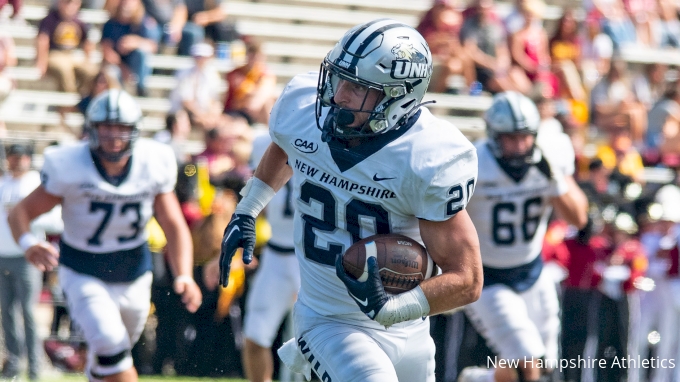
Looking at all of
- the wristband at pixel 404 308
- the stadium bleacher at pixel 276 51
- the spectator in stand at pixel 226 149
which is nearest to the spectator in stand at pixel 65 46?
the stadium bleacher at pixel 276 51

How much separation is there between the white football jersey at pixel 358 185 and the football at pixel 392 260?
0.12m

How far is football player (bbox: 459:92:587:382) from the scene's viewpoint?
6.36m

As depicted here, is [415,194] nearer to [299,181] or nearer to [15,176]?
[299,181]

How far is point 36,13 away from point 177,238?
562 centimetres

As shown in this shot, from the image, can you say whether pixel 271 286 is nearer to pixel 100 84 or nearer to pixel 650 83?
pixel 100 84

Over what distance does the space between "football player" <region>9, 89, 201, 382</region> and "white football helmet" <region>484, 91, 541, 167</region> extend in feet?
6.17

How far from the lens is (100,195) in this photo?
5977 millimetres

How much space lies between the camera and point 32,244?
5.84 meters

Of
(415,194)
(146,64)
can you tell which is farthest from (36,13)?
(415,194)

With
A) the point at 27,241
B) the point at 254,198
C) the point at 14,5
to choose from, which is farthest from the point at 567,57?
the point at 254,198

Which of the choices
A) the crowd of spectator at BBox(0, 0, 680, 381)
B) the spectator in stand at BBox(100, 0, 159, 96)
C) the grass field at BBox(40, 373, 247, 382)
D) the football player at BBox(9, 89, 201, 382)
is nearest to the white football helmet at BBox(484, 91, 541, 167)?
the crowd of spectator at BBox(0, 0, 680, 381)

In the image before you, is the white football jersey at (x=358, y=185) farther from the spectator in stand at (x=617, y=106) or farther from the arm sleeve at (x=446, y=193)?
the spectator in stand at (x=617, y=106)

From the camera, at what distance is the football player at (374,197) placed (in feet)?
11.8

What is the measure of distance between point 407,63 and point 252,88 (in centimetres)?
650
